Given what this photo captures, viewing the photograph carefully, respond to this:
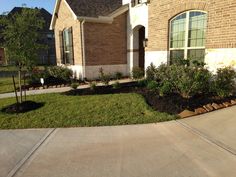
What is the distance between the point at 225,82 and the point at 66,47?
1112cm

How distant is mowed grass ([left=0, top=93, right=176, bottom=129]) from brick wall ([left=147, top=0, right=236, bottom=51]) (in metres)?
3.29

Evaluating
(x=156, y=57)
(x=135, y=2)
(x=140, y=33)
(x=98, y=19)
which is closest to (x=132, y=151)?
(x=156, y=57)

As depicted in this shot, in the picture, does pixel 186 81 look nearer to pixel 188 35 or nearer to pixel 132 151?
pixel 188 35

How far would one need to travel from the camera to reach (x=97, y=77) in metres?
13.0

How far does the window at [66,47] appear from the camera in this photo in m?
13.7

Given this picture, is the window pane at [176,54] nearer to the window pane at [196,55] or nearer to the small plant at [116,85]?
the window pane at [196,55]

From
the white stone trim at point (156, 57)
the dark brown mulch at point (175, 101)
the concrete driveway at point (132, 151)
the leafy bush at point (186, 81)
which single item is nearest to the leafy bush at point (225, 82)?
the dark brown mulch at point (175, 101)

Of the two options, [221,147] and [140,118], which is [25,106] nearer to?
[140,118]

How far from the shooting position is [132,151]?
152 inches

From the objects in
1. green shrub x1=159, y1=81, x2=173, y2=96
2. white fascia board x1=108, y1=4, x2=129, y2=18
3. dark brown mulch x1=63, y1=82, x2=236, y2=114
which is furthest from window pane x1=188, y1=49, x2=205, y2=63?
white fascia board x1=108, y1=4, x2=129, y2=18

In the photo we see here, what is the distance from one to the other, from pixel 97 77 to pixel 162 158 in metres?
9.78

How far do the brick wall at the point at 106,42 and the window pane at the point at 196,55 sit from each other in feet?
19.1

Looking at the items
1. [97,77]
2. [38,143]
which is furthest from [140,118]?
[97,77]

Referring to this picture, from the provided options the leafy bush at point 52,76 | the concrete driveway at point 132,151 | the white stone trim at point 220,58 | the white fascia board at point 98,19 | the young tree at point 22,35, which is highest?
the white fascia board at point 98,19
